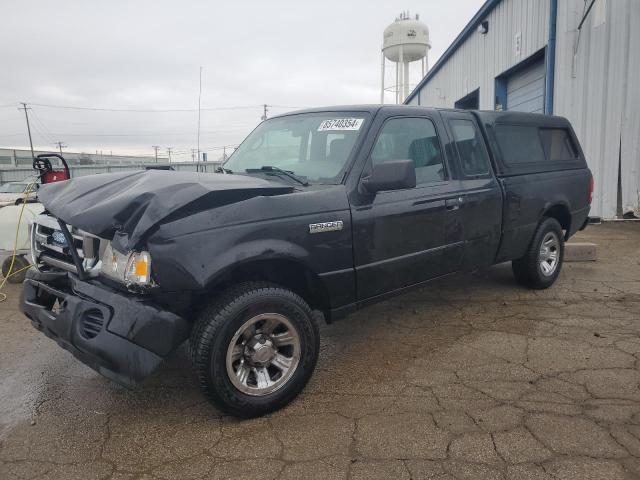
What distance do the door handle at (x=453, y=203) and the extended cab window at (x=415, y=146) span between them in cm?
19

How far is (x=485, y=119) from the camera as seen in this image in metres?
4.52

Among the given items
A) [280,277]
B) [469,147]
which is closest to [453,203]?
[469,147]

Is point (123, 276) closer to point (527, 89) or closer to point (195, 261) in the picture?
point (195, 261)

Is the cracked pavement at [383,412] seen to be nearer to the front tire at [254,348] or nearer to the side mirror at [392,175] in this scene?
the front tire at [254,348]

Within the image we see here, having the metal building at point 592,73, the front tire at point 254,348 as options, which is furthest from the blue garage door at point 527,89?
the front tire at point 254,348

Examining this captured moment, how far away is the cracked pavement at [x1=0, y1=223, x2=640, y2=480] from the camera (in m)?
2.36

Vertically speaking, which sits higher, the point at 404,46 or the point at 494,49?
the point at 404,46

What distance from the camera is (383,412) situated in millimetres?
2836

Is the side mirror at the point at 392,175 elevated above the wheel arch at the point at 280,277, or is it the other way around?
the side mirror at the point at 392,175

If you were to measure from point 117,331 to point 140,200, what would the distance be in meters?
0.68

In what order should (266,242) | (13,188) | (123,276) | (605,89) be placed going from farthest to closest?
(13,188) < (605,89) < (266,242) < (123,276)

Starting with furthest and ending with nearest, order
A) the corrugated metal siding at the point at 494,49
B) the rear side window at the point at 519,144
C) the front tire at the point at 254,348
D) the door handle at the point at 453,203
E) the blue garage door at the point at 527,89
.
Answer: the blue garage door at the point at 527,89
the corrugated metal siding at the point at 494,49
the rear side window at the point at 519,144
the door handle at the point at 453,203
the front tire at the point at 254,348

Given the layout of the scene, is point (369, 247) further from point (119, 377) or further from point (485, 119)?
point (485, 119)

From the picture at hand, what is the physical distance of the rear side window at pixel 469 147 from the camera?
4148mm
